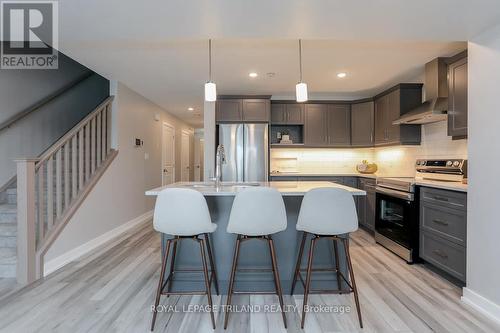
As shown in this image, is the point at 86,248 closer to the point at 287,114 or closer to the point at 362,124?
the point at 287,114

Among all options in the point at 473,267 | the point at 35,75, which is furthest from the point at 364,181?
the point at 35,75

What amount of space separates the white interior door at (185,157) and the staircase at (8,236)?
456 centimetres

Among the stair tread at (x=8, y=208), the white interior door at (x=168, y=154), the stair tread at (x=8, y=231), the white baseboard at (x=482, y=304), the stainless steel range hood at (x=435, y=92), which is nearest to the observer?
the white baseboard at (x=482, y=304)

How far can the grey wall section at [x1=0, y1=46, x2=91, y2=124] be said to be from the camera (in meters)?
3.67

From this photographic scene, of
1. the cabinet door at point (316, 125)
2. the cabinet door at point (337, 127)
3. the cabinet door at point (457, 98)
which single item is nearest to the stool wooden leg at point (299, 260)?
the cabinet door at point (457, 98)

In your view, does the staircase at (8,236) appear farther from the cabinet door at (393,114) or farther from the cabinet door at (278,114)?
the cabinet door at (393,114)

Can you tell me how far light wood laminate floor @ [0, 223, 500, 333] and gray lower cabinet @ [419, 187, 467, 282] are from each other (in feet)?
0.63

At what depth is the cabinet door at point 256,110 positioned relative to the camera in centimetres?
498

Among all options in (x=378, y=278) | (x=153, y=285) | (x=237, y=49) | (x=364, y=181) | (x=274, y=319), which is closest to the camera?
(x=274, y=319)

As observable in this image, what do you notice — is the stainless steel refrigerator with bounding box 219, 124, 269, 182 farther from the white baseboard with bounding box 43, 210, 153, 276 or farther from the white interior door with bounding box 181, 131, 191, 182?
the white interior door with bounding box 181, 131, 191, 182

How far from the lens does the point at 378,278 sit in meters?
2.85

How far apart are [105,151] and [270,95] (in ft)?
9.46

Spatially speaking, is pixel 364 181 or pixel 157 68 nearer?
pixel 157 68

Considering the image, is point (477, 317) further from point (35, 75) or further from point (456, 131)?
point (35, 75)
